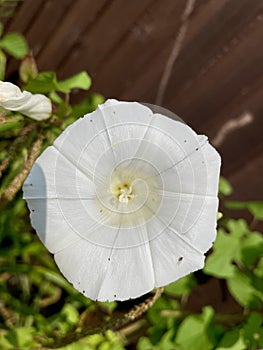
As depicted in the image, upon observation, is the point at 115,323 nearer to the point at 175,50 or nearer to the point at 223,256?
the point at 223,256

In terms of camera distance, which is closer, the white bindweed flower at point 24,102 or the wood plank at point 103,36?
the white bindweed flower at point 24,102

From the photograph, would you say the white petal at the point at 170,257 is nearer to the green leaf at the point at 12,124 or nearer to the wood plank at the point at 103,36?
the green leaf at the point at 12,124

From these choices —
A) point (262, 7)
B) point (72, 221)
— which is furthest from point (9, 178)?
point (262, 7)

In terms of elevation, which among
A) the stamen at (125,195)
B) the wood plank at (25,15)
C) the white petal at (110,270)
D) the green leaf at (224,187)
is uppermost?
the stamen at (125,195)

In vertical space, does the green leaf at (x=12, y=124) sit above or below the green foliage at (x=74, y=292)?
above

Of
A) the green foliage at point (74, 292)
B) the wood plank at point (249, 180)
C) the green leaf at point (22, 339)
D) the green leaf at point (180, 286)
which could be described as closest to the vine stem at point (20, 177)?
the green foliage at point (74, 292)

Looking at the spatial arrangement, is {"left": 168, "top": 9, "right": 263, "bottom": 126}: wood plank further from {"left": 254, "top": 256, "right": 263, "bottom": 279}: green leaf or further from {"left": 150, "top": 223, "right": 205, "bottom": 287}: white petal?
{"left": 150, "top": 223, "right": 205, "bottom": 287}: white petal
